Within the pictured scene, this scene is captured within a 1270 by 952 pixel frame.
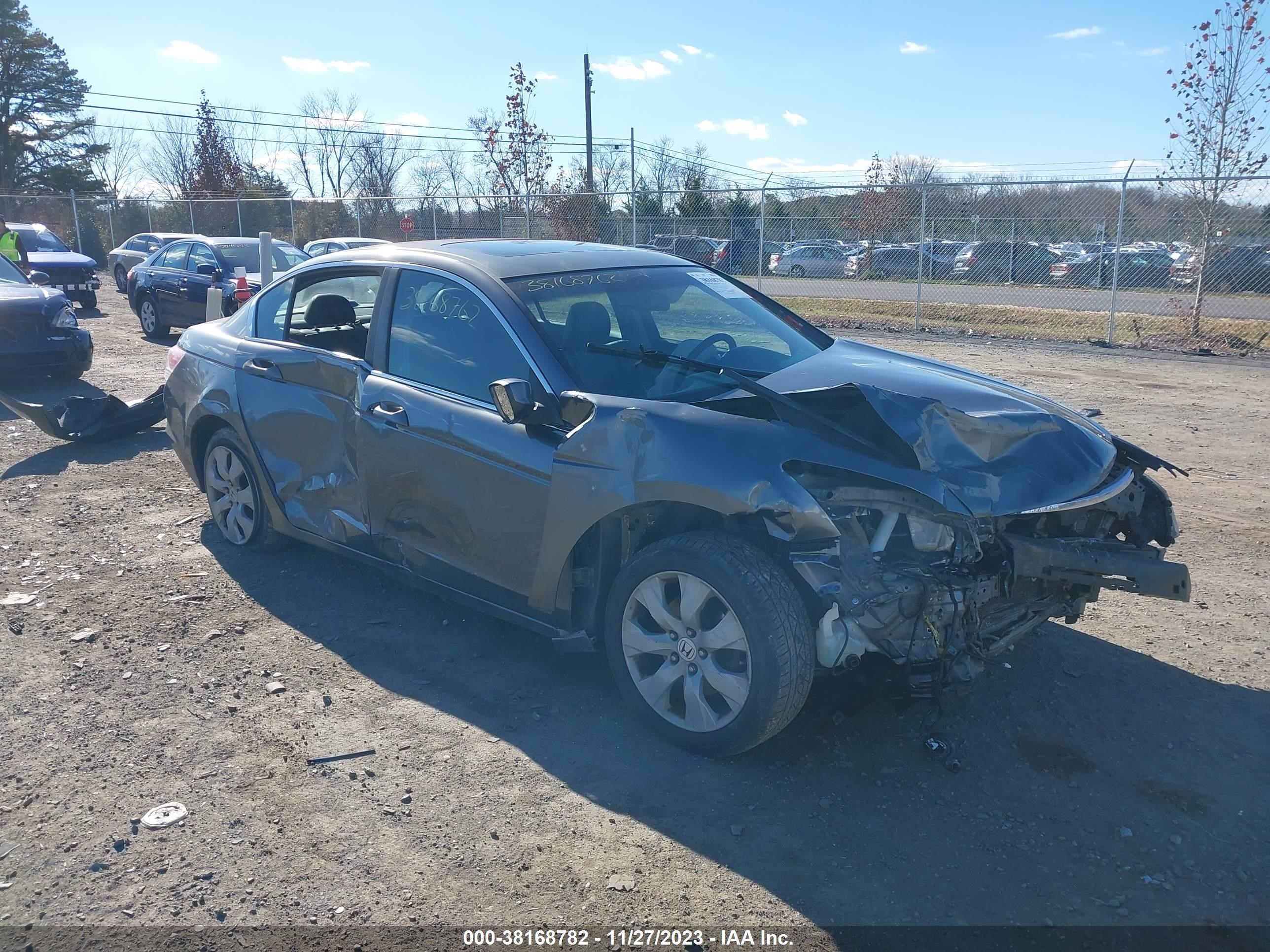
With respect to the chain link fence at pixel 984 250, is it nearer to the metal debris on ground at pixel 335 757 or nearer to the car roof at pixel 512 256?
the car roof at pixel 512 256

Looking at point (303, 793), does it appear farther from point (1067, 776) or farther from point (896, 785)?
point (1067, 776)

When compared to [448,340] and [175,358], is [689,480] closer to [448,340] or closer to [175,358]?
[448,340]

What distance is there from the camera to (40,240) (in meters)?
20.1

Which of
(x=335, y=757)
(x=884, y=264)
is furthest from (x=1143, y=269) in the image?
(x=335, y=757)

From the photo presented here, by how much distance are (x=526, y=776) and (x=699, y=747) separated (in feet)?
2.07

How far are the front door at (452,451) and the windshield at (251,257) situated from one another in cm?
1161

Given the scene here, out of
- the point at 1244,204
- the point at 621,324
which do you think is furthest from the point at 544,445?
the point at 1244,204

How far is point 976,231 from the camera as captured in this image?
17906mm

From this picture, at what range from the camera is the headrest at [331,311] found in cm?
496

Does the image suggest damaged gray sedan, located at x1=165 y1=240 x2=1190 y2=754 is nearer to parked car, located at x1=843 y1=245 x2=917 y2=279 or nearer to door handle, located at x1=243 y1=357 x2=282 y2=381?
door handle, located at x1=243 y1=357 x2=282 y2=381

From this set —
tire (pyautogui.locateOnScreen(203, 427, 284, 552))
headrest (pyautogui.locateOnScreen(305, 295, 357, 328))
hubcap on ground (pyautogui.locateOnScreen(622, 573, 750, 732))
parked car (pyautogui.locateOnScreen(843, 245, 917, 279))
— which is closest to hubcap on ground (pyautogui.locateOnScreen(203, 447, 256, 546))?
tire (pyautogui.locateOnScreen(203, 427, 284, 552))

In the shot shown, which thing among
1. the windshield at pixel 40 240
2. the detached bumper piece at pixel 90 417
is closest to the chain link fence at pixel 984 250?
the windshield at pixel 40 240

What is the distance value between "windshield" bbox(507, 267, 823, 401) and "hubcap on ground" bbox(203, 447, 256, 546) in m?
2.28

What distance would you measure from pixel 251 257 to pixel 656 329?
41.7 ft
